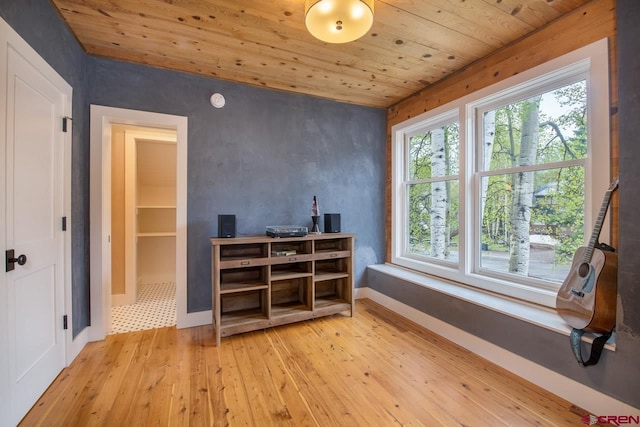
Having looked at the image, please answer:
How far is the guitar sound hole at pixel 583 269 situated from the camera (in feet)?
5.56

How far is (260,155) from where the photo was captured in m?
3.03

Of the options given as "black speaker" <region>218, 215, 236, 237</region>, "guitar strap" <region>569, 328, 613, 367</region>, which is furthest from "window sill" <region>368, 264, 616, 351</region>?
"black speaker" <region>218, 215, 236, 237</region>

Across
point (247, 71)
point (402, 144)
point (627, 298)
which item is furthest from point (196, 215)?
point (627, 298)

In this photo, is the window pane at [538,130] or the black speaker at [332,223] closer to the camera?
the window pane at [538,130]

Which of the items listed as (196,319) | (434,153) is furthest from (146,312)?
(434,153)

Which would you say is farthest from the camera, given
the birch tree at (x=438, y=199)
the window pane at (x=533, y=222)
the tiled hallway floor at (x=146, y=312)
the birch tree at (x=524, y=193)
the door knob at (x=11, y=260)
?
the birch tree at (x=438, y=199)

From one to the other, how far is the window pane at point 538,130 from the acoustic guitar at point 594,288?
20.1 inches

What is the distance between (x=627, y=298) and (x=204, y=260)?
3.14 m

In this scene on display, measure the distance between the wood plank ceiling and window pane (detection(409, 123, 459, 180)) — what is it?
60 centimetres

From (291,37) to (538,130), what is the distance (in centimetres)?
212

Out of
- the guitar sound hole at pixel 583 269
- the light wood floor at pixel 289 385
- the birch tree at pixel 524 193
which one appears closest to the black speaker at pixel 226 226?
the light wood floor at pixel 289 385

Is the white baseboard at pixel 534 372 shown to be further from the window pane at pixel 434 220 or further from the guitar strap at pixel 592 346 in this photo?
the window pane at pixel 434 220

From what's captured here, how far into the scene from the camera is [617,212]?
1655mm

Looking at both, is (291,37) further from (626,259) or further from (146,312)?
(146,312)
